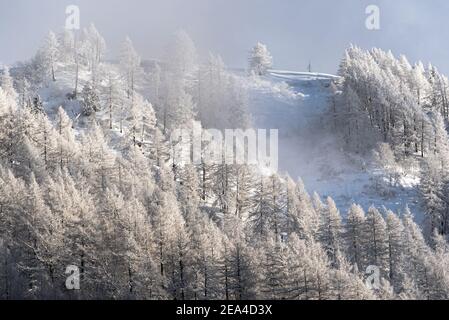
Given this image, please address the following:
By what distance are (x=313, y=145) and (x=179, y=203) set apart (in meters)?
50.9

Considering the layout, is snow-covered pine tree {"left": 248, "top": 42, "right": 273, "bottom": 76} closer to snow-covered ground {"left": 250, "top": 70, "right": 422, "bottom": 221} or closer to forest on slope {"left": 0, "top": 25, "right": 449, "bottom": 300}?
snow-covered ground {"left": 250, "top": 70, "right": 422, "bottom": 221}

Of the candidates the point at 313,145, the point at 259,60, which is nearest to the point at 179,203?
the point at 313,145

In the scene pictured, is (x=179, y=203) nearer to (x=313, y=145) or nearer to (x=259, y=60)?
(x=313, y=145)

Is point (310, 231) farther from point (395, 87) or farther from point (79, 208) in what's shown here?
point (395, 87)

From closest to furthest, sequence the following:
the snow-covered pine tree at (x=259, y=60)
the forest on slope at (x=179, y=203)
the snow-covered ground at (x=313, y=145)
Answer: the forest on slope at (x=179, y=203)
the snow-covered ground at (x=313, y=145)
the snow-covered pine tree at (x=259, y=60)

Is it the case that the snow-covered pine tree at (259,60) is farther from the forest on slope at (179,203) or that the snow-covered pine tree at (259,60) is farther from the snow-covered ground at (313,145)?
the forest on slope at (179,203)

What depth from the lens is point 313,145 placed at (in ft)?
360

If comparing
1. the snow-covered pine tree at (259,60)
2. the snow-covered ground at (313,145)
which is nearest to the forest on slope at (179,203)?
the snow-covered ground at (313,145)

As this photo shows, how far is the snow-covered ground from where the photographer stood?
3425 inches

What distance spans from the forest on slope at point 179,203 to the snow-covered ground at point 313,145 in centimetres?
491

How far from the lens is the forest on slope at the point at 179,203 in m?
50.0

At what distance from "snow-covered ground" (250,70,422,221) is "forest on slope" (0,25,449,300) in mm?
4907

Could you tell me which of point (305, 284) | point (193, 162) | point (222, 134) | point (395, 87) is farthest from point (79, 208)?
point (395, 87)

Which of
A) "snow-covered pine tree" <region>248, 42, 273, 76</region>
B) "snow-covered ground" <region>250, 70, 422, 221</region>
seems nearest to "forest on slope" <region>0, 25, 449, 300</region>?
"snow-covered ground" <region>250, 70, 422, 221</region>
